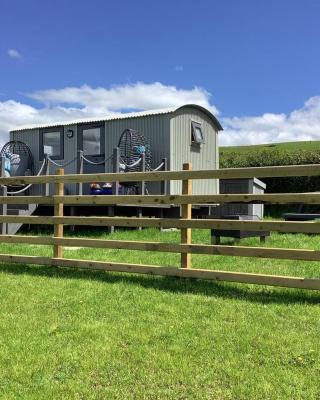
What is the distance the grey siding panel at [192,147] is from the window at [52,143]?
385 cm

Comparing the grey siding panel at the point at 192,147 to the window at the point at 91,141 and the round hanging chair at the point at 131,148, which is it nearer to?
the round hanging chair at the point at 131,148

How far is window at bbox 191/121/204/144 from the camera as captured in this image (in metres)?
16.1

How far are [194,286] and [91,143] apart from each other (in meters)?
10.8

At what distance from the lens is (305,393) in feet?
10.8

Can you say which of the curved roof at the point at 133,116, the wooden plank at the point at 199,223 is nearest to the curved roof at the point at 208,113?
the curved roof at the point at 133,116

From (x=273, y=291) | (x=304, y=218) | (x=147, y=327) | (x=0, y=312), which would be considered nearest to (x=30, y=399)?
(x=147, y=327)

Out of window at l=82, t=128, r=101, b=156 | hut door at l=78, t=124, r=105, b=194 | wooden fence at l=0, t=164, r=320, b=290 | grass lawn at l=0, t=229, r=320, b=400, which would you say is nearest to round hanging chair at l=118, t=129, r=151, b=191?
hut door at l=78, t=124, r=105, b=194

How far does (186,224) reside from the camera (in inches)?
255

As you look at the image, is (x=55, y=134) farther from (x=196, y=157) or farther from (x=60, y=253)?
(x=60, y=253)

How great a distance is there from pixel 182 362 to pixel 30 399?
1117 mm

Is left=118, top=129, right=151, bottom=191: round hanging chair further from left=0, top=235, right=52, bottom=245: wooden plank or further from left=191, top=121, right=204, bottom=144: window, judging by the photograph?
left=0, top=235, right=52, bottom=245: wooden plank

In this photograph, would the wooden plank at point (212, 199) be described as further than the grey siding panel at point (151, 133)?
No

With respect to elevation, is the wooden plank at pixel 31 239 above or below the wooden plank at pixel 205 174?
below

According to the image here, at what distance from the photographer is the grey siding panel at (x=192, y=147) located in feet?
50.2
